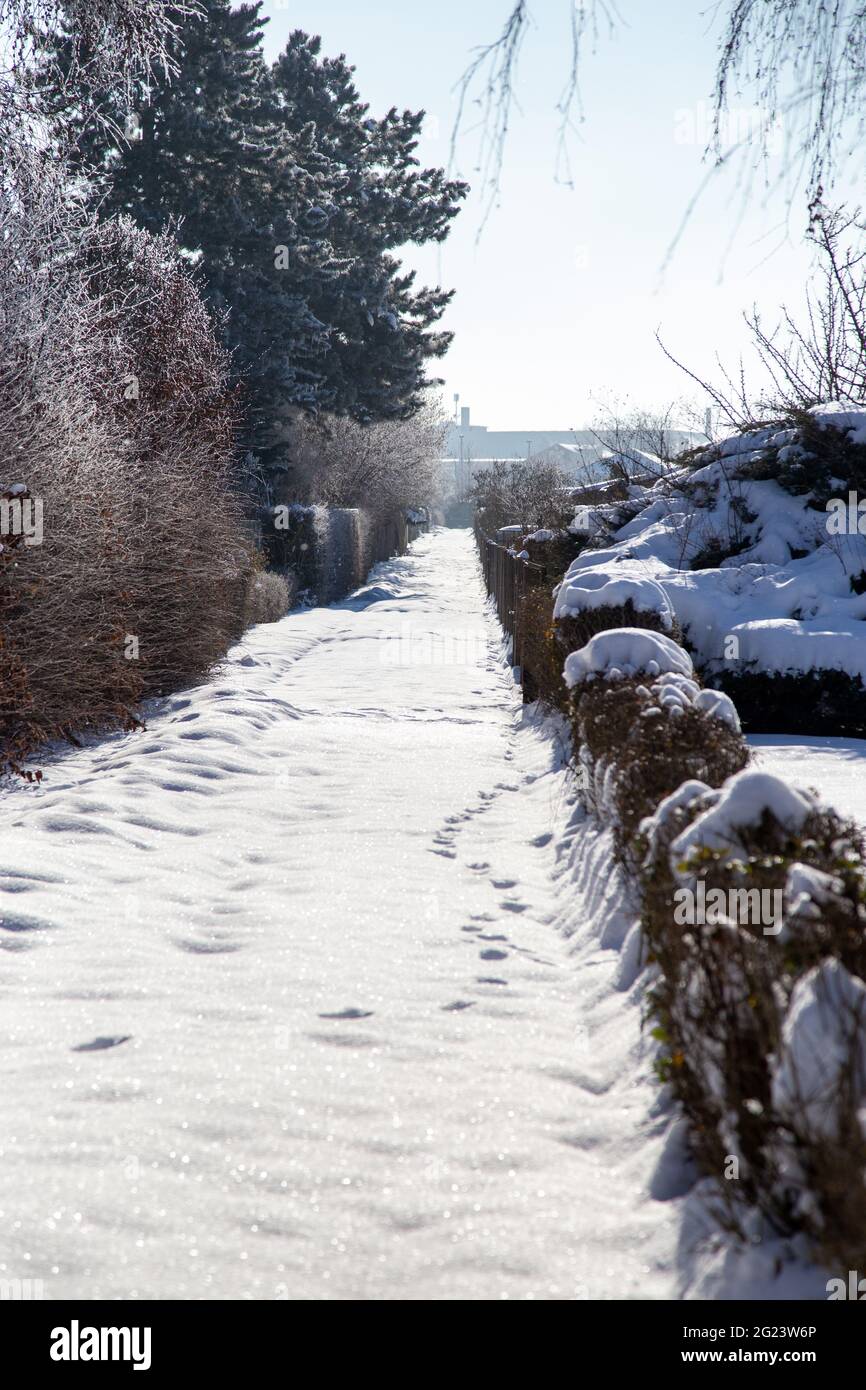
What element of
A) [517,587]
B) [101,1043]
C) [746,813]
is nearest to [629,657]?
[746,813]

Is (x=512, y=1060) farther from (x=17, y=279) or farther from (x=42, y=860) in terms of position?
(x=17, y=279)

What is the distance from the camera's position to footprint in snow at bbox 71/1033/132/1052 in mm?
3342

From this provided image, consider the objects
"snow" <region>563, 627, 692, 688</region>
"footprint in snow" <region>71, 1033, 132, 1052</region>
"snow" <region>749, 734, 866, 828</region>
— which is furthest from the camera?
"snow" <region>749, 734, 866, 828</region>

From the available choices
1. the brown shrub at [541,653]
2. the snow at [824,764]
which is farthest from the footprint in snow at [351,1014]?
the brown shrub at [541,653]

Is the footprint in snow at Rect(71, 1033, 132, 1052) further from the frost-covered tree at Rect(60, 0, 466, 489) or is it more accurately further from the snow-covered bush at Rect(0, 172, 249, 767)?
the frost-covered tree at Rect(60, 0, 466, 489)

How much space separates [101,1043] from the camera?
11.1 ft

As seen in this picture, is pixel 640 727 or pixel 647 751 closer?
pixel 647 751

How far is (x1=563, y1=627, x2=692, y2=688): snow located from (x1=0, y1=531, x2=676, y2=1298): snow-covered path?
3.10ft

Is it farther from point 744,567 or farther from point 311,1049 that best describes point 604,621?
point 311,1049

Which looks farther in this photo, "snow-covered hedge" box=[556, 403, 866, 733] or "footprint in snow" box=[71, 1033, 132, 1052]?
"snow-covered hedge" box=[556, 403, 866, 733]

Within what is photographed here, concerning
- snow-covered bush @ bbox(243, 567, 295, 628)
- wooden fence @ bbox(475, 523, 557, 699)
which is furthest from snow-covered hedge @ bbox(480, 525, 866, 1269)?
snow-covered bush @ bbox(243, 567, 295, 628)

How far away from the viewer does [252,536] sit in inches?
711

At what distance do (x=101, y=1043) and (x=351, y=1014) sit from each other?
81 centimetres

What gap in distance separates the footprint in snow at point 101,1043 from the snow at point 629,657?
9.69 feet
